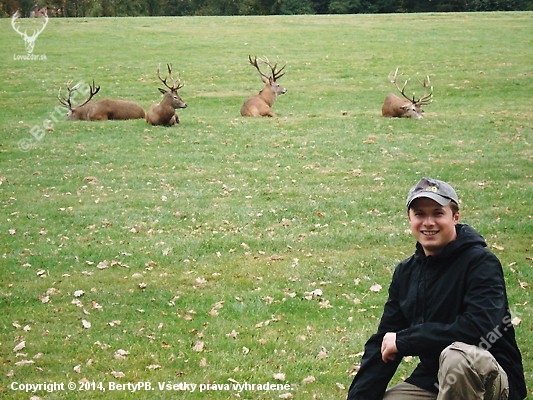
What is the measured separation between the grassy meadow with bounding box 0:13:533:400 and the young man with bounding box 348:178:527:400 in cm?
145

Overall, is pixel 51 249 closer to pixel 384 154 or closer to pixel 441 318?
pixel 441 318

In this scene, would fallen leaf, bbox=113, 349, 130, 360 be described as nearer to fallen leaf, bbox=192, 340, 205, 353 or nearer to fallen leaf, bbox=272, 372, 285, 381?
fallen leaf, bbox=192, 340, 205, 353

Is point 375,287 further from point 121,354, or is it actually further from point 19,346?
point 19,346

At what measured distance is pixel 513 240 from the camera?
9.46 metres

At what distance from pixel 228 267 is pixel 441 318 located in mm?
4643

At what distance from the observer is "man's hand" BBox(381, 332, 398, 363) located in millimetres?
4395

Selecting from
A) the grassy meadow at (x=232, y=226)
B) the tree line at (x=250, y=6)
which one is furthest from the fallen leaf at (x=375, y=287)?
the tree line at (x=250, y=6)

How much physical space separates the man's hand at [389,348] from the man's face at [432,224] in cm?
52

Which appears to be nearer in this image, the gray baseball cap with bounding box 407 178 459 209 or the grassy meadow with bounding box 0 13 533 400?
the gray baseball cap with bounding box 407 178 459 209

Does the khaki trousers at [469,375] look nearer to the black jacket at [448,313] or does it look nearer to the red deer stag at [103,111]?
the black jacket at [448,313]

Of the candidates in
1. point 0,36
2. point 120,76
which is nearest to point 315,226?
point 120,76

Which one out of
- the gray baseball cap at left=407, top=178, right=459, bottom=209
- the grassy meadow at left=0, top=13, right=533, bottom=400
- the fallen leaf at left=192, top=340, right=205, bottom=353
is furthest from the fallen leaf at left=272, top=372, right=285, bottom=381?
the gray baseball cap at left=407, top=178, right=459, bottom=209

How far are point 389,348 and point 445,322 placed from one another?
35cm

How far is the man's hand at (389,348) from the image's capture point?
4.39 meters
